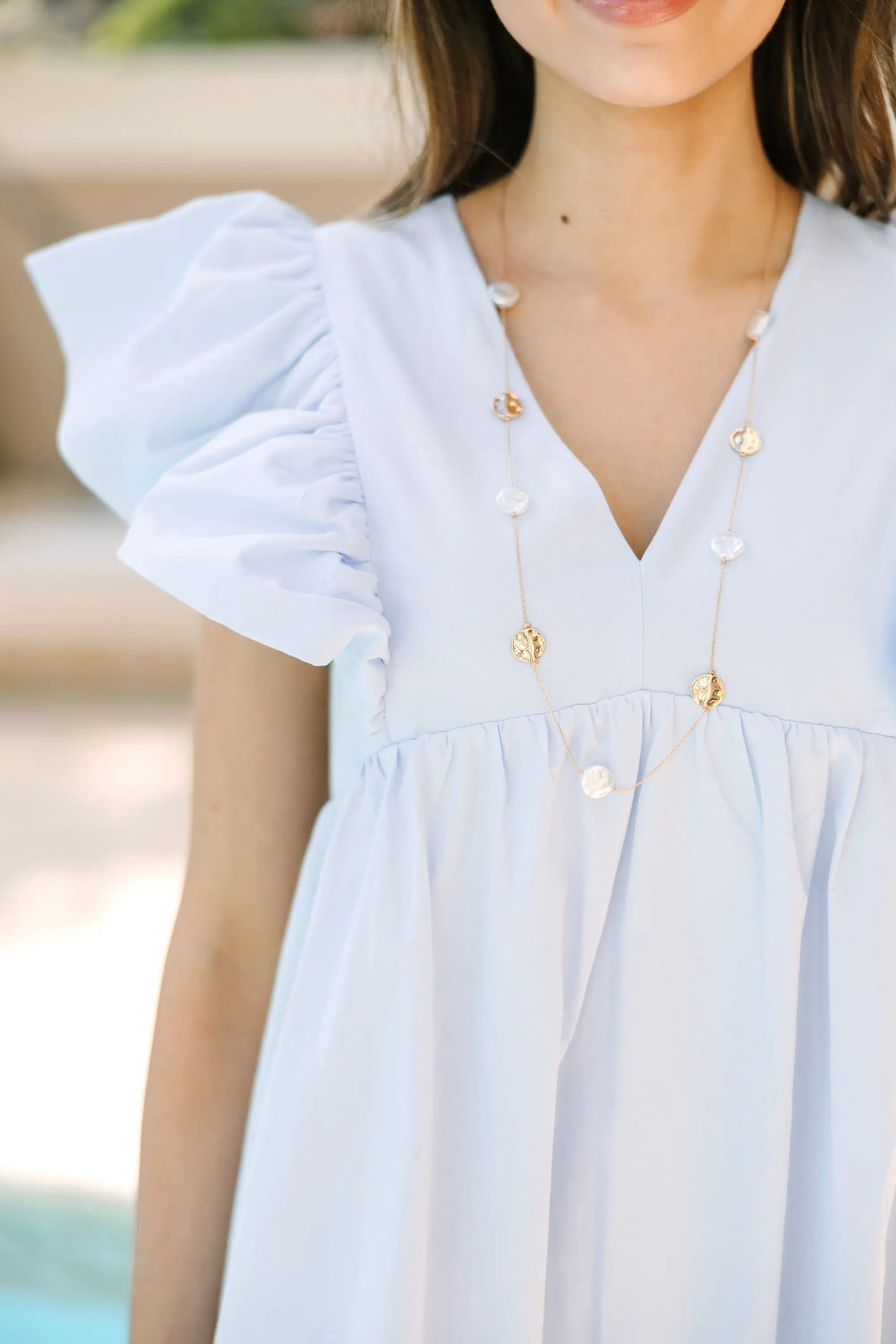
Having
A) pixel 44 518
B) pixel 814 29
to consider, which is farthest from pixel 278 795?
pixel 44 518

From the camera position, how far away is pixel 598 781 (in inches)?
29.1

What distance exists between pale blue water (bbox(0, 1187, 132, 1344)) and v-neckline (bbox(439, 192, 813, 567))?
0.93 m

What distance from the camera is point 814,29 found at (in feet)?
3.00

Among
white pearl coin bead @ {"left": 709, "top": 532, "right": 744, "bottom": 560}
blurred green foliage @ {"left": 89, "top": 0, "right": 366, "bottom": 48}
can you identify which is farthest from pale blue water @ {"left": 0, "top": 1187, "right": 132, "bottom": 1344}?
blurred green foliage @ {"left": 89, "top": 0, "right": 366, "bottom": 48}

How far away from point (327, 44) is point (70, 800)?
260cm

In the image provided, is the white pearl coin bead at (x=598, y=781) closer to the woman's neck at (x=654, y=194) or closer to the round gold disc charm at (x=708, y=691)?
the round gold disc charm at (x=708, y=691)

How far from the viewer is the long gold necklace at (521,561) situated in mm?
741

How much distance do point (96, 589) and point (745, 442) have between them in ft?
10.7

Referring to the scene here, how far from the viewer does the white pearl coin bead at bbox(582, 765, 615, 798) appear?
739mm

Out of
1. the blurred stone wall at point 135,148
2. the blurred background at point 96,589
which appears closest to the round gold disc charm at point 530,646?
the blurred background at point 96,589

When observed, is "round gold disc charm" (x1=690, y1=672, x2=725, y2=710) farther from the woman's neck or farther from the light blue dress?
the woman's neck

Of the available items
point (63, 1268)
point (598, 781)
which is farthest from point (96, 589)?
point (598, 781)

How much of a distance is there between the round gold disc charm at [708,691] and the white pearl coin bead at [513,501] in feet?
0.44

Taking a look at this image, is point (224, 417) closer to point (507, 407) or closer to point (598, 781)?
point (507, 407)
